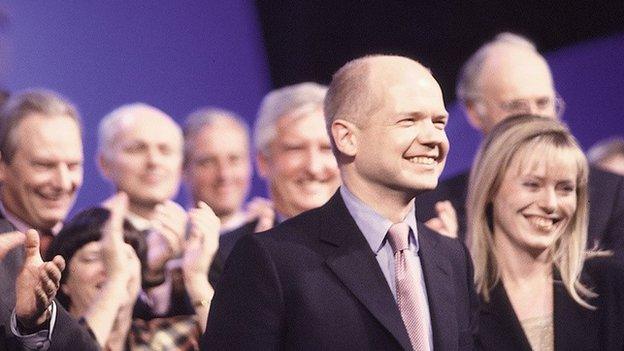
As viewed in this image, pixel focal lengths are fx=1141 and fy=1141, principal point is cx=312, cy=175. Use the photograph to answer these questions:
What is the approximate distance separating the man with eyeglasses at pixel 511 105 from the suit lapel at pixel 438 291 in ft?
2.14

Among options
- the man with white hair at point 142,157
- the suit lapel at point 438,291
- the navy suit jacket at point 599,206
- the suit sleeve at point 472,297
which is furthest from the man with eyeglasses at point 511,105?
the man with white hair at point 142,157

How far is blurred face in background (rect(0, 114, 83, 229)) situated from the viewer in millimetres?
3389

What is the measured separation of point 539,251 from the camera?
3.31 meters

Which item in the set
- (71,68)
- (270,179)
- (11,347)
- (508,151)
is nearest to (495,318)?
(508,151)

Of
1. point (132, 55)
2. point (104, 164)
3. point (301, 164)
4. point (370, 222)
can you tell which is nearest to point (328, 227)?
point (370, 222)

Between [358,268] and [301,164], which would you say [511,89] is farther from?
[358,268]

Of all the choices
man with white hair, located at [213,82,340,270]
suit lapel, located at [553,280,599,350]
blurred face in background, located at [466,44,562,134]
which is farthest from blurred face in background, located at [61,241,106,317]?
blurred face in background, located at [466,44,562,134]

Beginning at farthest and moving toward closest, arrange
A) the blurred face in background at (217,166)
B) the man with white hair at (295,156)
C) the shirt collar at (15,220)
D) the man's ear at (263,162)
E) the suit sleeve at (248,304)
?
the blurred face in background at (217,166) < the man's ear at (263,162) < the man with white hair at (295,156) < the shirt collar at (15,220) < the suit sleeve at (248,304)

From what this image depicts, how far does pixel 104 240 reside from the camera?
3342mm

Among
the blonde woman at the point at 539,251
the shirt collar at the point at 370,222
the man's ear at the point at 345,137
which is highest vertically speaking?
the man's ear at the point at 345,137

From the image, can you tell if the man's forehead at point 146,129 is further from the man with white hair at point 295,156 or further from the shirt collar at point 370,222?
the shirt collar at point 370,222

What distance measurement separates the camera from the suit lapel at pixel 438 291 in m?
2.61

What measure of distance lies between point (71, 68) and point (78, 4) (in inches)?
10.3

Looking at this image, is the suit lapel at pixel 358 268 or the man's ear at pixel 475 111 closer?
the suit lapel at pixel 358 268
